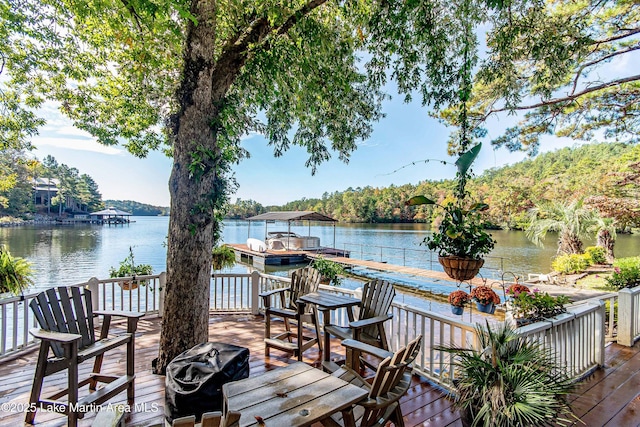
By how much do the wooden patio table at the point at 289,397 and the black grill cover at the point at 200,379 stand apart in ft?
1.83

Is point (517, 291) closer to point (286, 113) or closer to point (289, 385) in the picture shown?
point (289, 385)

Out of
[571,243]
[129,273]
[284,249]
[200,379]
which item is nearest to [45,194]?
[284,249]

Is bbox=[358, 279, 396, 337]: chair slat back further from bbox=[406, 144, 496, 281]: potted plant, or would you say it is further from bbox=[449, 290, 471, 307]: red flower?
bbox=[449, 290, 471, 307]: red flower

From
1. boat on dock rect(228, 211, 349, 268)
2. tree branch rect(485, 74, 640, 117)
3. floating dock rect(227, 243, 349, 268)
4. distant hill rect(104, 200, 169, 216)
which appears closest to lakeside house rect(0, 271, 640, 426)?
tree branch rect(485, 74, 640, 117)

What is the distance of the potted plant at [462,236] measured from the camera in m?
2.28

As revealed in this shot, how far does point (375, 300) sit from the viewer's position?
3.12 metres

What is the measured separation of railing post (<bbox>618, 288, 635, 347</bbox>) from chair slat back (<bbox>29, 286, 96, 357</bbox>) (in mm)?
5946

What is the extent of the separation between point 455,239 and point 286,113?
3.37 metres

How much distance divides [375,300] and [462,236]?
1.23 meters

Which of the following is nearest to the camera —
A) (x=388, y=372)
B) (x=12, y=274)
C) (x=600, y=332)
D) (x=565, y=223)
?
(x=388, y=372)

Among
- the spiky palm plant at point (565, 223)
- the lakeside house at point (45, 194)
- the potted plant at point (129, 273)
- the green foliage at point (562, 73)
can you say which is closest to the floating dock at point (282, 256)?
the spiky palm plant at point (565, 223)

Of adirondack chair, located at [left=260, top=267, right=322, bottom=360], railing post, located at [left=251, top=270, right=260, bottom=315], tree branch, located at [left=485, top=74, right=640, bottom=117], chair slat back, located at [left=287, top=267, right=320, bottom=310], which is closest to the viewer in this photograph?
adirondack chair, located at [left=260, top=267, right=322, bottom=360]

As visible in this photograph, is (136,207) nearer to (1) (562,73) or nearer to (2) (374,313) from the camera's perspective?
(2) (374,313)

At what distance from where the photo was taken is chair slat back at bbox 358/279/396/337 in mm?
3077
